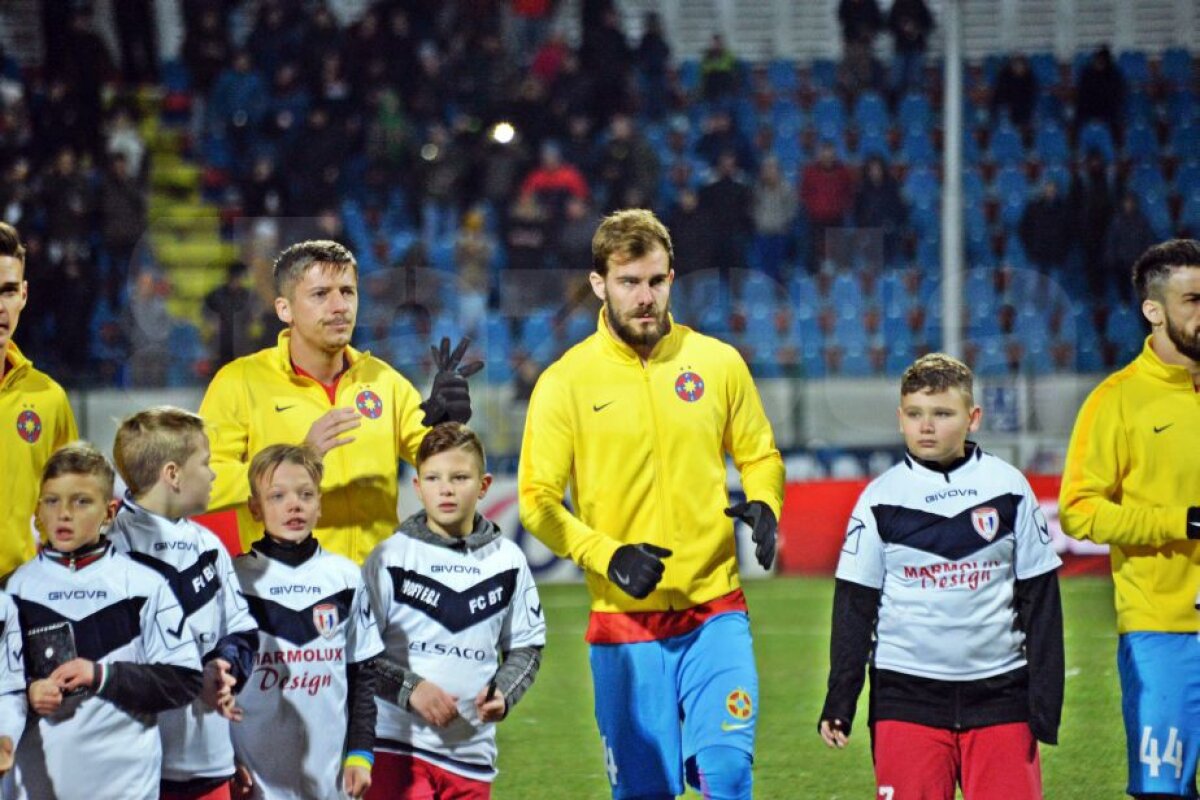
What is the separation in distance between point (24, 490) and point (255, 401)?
0.76 m

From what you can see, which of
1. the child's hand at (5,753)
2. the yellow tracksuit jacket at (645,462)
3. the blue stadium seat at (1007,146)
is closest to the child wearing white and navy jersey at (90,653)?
the child's hand at (5,753)

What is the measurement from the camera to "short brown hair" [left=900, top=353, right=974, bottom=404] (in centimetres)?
510

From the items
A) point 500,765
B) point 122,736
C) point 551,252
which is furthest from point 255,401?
point 551,252

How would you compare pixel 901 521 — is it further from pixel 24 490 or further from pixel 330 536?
pixel 24 490

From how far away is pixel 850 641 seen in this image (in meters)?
5.11

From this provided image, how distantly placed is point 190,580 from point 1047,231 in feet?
44.7

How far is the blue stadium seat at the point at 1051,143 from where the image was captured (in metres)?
18.9

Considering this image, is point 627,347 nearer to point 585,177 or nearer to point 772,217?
point 772,217

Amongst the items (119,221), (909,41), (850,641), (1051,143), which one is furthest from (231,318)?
(850,641)

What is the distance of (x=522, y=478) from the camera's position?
559 cm

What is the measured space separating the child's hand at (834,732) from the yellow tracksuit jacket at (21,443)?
2505 mm

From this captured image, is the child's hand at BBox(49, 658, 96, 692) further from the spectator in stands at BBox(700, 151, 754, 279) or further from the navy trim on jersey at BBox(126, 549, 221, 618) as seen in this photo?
the spectator in stands at BBox(700, 151, 754, 279)

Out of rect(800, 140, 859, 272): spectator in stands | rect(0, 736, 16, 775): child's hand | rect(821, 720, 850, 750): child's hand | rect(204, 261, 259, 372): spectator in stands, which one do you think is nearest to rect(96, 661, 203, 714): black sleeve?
rect(0, 736, 16, 775): child's hand

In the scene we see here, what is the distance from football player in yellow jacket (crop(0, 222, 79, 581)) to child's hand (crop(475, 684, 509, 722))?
155cm
